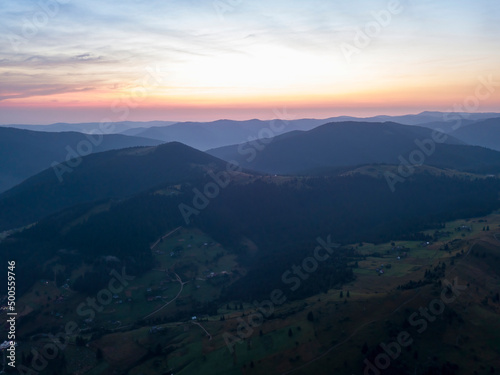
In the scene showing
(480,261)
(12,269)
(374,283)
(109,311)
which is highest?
(480,261)

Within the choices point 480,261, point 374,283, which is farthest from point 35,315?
point 480,261

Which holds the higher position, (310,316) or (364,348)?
(364,348)

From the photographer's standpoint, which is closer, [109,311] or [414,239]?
[109,311]

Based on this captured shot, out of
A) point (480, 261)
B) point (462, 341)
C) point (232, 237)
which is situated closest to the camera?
point (462, 341)

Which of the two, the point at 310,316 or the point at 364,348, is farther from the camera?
the point at 310,316

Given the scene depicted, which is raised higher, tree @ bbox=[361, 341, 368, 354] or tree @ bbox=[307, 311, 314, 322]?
tree @ bbox=[361, 341, 368, 354]

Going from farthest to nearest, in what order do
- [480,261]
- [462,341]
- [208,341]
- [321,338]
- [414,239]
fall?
[414,239] < [480,261] < [208,341] < [321,338] < [462,341]

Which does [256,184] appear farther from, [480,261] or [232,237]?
[480,261]

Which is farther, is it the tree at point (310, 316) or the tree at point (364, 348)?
the tree at point (310, 316)

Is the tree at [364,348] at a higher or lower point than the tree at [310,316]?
higher

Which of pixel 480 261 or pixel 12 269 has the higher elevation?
pixel 480 261

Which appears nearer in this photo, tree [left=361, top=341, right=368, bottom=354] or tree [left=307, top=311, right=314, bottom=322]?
tree [left=361, top=341, right=368, bottom=354]
